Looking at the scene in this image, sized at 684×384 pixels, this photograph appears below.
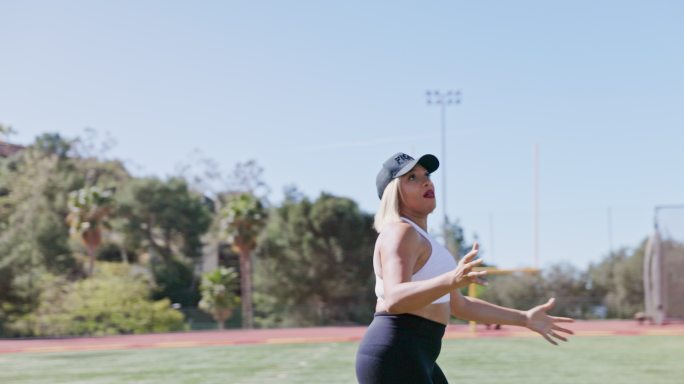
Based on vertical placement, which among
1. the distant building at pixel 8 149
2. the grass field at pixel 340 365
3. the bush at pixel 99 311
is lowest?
the bush at pixel 99 311

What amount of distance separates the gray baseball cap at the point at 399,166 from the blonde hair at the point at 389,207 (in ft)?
0.10

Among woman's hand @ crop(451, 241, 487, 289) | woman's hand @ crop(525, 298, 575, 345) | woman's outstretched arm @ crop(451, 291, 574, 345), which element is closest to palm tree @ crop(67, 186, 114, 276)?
woman's outstretched arm @ crop(451, 291, 574, 345)

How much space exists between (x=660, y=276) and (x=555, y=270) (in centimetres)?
1536

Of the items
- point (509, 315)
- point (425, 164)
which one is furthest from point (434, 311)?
point (509, 315)

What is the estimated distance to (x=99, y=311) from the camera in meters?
36.4

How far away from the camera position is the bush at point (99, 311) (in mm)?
34344

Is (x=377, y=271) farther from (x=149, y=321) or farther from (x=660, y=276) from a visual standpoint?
(x=149, y=321)

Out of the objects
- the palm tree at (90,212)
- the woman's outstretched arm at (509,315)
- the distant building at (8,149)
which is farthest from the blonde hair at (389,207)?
the distant building at (8,149)

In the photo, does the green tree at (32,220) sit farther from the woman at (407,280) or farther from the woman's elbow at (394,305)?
the woman's elbow at (394,305)

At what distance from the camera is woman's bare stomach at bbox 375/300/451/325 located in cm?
292

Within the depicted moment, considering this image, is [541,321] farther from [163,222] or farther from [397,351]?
[163,222]

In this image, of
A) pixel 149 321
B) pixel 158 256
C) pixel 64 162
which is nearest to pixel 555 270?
pixel 149 321

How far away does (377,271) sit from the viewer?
119 inches

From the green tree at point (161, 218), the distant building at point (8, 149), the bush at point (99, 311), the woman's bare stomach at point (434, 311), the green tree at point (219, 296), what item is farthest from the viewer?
the distant building at point (8, 149)
